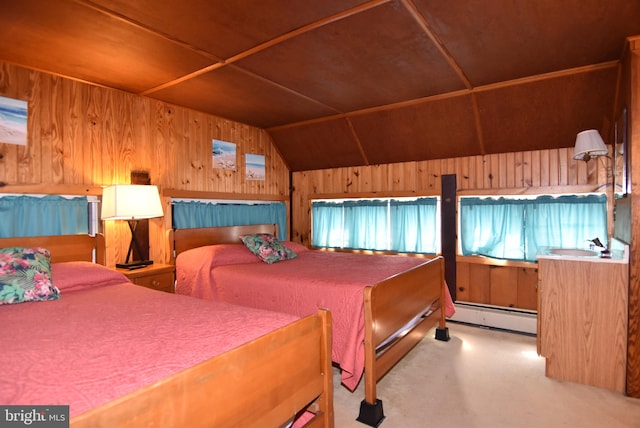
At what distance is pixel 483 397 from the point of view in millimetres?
2363

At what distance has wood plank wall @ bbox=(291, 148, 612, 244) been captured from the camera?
3.47m

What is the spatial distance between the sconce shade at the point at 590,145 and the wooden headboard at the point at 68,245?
418cm

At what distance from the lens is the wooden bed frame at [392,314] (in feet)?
6.99

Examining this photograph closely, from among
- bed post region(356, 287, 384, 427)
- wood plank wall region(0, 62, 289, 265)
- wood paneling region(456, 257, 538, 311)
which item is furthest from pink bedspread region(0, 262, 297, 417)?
wood paneling region(456, 257, 538, 311)

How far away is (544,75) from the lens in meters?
2.94

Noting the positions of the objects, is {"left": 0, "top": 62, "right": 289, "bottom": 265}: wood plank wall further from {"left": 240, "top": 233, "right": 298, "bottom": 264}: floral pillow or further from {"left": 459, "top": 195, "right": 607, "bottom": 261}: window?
{"left": 459, "top": 195, "right": 607, "bottom": 261}: window

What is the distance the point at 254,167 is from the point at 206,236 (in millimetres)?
1215

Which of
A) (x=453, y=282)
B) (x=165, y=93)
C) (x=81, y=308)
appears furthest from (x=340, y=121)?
(x=81, y=308)

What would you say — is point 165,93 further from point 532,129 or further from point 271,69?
point 532,129

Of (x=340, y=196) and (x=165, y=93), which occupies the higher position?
(x=165, y=93)

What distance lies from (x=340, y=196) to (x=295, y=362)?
11.4ft

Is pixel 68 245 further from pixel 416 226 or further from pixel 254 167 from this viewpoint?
pixel 416 226

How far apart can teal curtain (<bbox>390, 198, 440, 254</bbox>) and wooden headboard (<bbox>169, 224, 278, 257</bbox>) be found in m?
1.79

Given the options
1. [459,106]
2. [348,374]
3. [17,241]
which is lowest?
[348,374]
